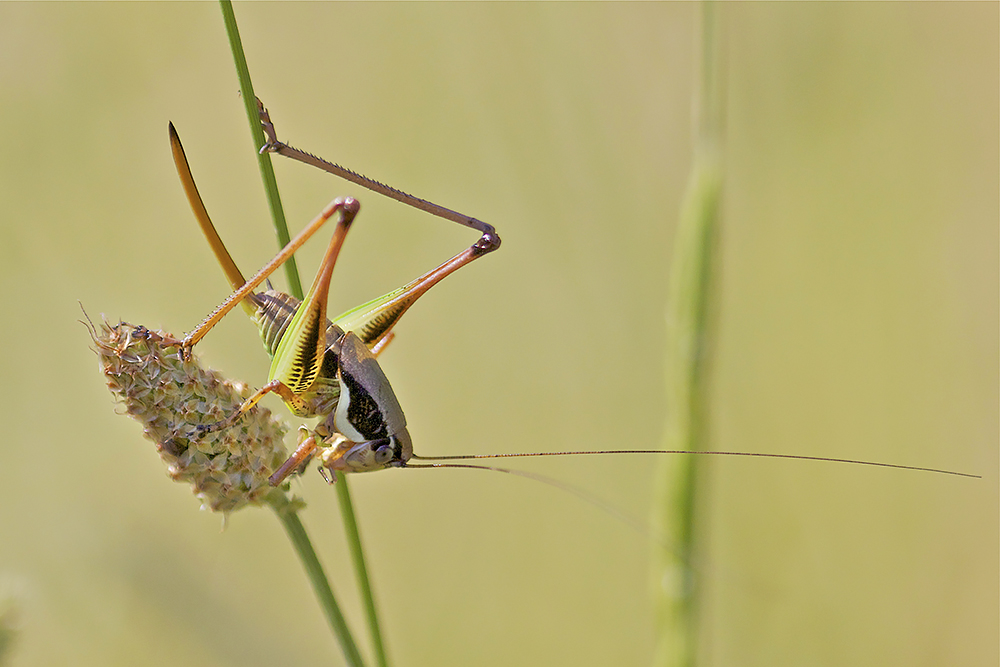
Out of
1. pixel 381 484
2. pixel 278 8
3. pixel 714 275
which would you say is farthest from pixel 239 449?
pixel 278 8

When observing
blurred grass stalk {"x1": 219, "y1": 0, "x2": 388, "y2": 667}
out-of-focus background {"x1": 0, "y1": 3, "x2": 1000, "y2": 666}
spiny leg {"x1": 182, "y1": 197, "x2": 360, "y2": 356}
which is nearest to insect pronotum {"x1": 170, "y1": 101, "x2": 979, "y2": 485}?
spiny leg {"x1": 182, "y1": 197, "x2": 360, "y2": 356}

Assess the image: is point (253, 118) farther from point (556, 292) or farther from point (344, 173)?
point (556, 292)

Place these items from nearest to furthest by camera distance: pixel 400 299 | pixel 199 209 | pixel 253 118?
1. pixel 253 118
2. pixel 199 209
3. pixel 400 299

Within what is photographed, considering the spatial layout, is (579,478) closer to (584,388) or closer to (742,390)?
(584,388)

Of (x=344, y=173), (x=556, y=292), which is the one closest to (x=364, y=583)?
(x=344, y=173)

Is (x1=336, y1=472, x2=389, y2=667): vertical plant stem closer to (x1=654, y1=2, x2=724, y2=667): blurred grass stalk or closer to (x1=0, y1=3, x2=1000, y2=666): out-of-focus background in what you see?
(x1=654, y1=2, x2=724, y2=667): blurred grass stalk
